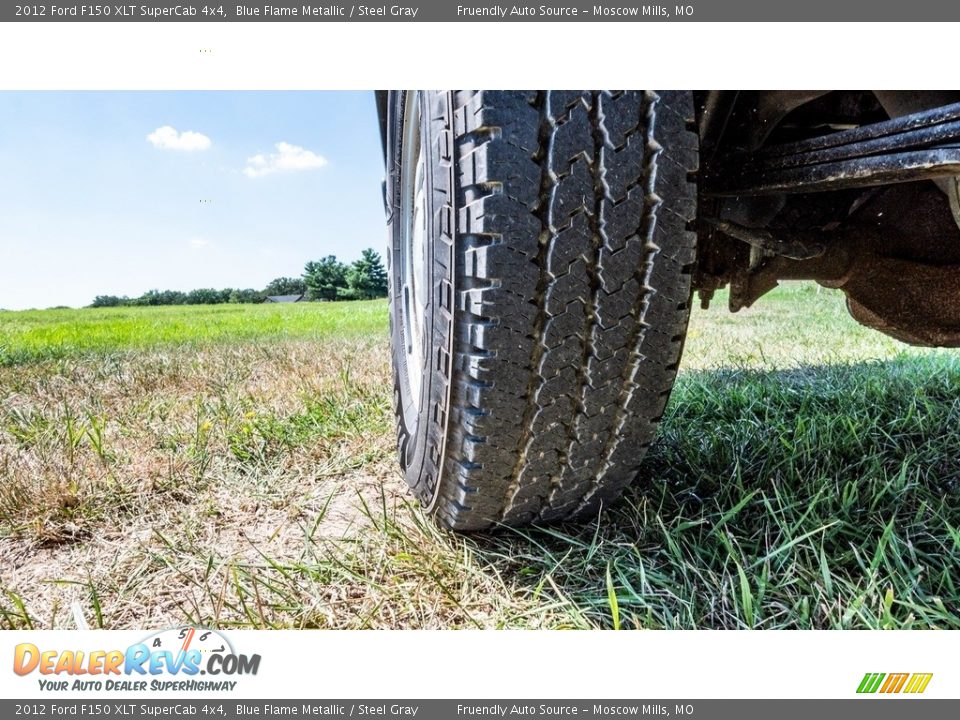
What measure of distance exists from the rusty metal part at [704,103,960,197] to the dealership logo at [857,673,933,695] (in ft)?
2.14

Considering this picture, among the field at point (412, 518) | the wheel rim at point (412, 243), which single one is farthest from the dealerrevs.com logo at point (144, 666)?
the wheel rim at point (412, 243)

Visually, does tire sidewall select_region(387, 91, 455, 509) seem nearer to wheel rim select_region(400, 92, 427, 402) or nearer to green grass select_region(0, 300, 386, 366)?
wheel rim select_region(400, 92, 427, 402)

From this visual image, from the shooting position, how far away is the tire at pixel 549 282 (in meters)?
0.71

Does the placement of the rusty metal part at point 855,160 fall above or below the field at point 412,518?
above

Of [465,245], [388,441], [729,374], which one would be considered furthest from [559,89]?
[729,374]

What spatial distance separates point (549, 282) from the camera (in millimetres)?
737

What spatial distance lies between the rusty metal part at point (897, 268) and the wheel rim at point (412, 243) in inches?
29.9

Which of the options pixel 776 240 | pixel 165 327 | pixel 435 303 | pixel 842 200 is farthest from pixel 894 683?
pixel 165 327

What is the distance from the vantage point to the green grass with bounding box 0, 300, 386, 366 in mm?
2162

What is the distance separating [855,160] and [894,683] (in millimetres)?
701

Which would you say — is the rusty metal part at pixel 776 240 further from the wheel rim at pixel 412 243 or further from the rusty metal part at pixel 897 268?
the wheel rim at pixel 412 243

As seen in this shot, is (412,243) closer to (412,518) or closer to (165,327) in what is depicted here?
(412,518)

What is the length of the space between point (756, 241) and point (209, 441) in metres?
1.45

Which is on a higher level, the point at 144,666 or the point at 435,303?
the point at 435,303
